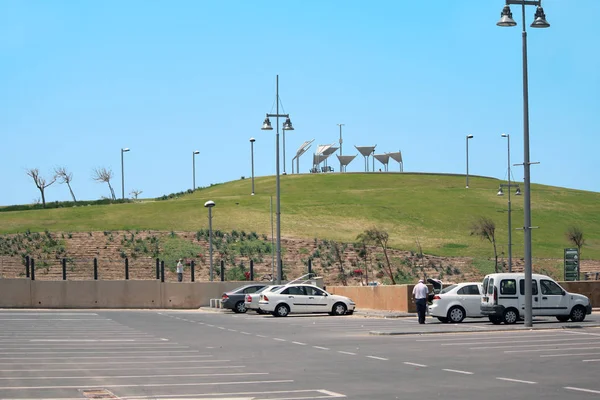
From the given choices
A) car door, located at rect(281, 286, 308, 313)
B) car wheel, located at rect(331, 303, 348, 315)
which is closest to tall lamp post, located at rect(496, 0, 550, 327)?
car wheel, located at rect(331, 303, 348, 315)

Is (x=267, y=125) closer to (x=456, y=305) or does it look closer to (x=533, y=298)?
(x=456, y=305)

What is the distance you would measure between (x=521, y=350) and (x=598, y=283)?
2213 centimetres

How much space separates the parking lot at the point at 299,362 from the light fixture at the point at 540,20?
28.4 ft

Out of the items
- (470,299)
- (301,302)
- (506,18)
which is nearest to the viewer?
(506,18)

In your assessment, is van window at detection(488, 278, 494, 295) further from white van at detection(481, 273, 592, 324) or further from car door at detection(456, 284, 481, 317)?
car door at detection(456, 284, 481, 317)

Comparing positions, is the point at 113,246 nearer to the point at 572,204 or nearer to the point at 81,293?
the point at 81,293

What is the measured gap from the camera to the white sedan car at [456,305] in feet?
105

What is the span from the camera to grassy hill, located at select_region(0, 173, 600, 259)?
3223 inches

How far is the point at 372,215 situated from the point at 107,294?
45911mm

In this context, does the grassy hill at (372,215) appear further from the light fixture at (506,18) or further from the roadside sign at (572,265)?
the light fixture at (506,18)

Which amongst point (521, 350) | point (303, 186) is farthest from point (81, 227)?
point (521, 350)

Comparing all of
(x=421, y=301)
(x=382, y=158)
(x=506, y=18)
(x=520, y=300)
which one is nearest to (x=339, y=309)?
(x=421, y=301)

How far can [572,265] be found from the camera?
44281mm

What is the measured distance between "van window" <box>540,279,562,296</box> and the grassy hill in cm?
4463
